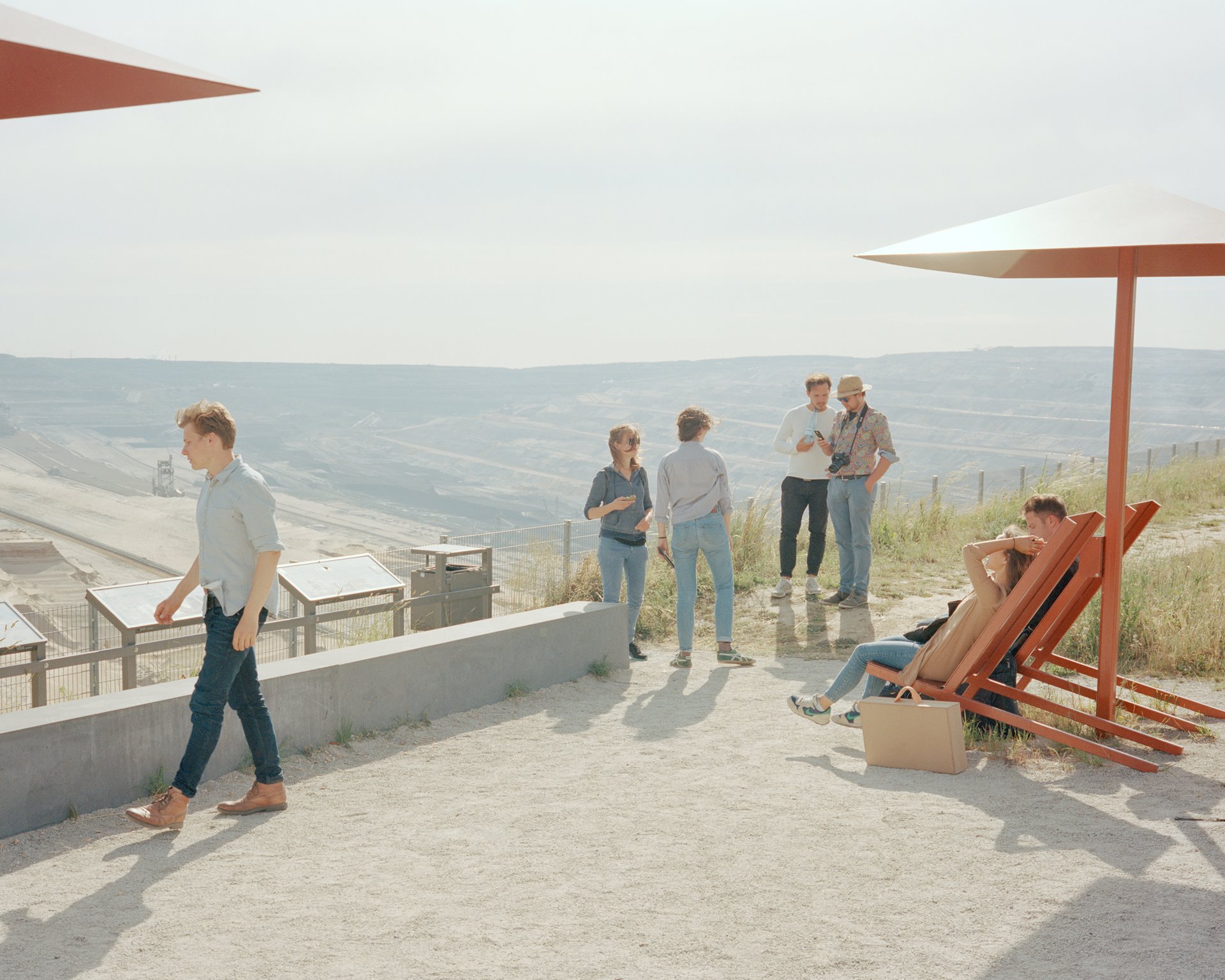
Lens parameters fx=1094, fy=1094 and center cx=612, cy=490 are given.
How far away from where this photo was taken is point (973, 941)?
10.7 feet

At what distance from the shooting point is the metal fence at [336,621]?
24.5 ft

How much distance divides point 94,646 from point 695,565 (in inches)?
166

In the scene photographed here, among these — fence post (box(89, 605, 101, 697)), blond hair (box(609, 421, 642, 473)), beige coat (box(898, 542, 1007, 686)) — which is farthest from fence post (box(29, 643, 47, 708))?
beige coat (box(898, 542, 1007, 686))

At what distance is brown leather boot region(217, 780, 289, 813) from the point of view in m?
4.39

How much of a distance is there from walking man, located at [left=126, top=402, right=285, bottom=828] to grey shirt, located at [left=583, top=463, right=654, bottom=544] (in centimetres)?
339

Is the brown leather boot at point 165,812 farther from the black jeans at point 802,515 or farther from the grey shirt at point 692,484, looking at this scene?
the black jeans at point 802,515

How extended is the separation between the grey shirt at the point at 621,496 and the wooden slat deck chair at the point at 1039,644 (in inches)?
95.0

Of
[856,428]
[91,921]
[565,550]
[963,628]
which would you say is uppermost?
[856,428]

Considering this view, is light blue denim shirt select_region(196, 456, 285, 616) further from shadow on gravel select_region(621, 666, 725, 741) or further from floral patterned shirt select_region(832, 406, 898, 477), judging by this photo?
floral patterned shirt select_region(832, 406, 898, 477)

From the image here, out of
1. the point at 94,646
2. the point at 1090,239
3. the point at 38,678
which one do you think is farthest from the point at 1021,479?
the point at 38,678

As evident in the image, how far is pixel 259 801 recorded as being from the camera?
4.41m

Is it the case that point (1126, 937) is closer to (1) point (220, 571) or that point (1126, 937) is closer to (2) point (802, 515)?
(1) point (220, 571)

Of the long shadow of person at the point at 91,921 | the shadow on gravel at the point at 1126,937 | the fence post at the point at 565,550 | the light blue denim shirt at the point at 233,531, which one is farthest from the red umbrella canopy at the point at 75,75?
the fence post at the point at 565,550

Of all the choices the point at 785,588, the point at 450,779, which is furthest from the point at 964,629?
the point at 785,588
